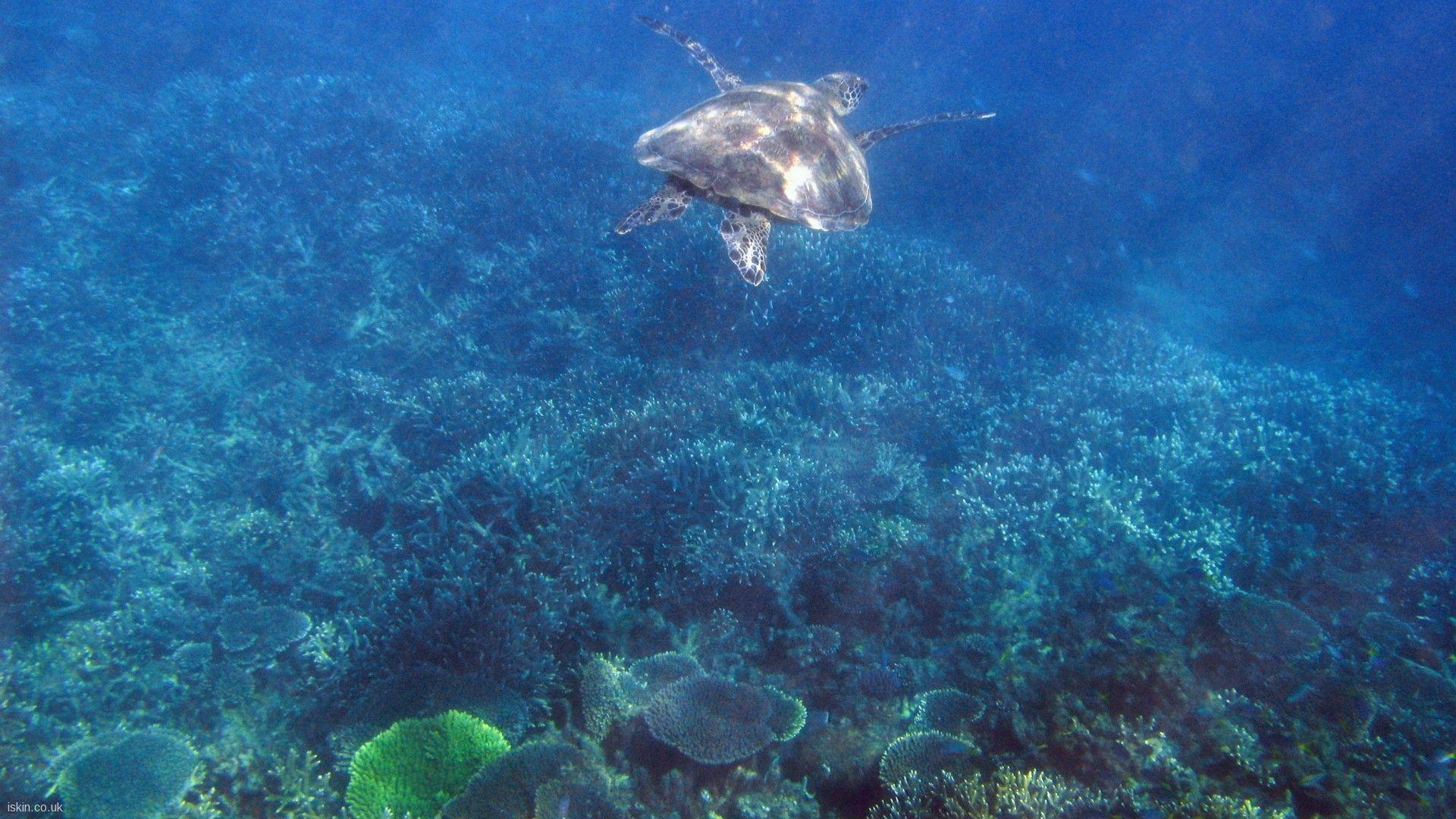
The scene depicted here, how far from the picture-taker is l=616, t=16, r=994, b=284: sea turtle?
4.99 m

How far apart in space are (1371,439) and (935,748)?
10368 millimetres

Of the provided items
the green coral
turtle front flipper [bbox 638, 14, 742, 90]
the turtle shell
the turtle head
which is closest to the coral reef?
the green coral

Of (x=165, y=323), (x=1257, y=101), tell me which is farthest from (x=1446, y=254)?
(x=165, y=323)

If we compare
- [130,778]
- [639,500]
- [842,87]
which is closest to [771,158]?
[842,87]

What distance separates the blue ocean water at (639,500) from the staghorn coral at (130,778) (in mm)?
25

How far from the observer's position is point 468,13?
38188 millimetres

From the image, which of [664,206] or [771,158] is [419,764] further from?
[771,158]

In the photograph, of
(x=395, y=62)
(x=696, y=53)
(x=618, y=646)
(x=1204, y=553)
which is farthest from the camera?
(x=395, y=62)

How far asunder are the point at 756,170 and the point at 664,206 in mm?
875

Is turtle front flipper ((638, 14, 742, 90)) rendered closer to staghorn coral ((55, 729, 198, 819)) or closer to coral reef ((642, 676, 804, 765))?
coral reef ((642, 676, 804, 765))

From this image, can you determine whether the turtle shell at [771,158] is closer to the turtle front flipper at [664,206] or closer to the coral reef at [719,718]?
the turtle front flipper at [664,206]

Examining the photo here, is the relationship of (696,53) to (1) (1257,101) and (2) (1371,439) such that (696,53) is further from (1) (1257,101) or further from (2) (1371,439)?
(1) (1257,101)

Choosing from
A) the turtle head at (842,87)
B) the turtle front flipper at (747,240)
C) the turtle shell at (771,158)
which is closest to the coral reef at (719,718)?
the turtle front flipper at (747,240)

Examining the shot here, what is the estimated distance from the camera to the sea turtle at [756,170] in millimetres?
4988
